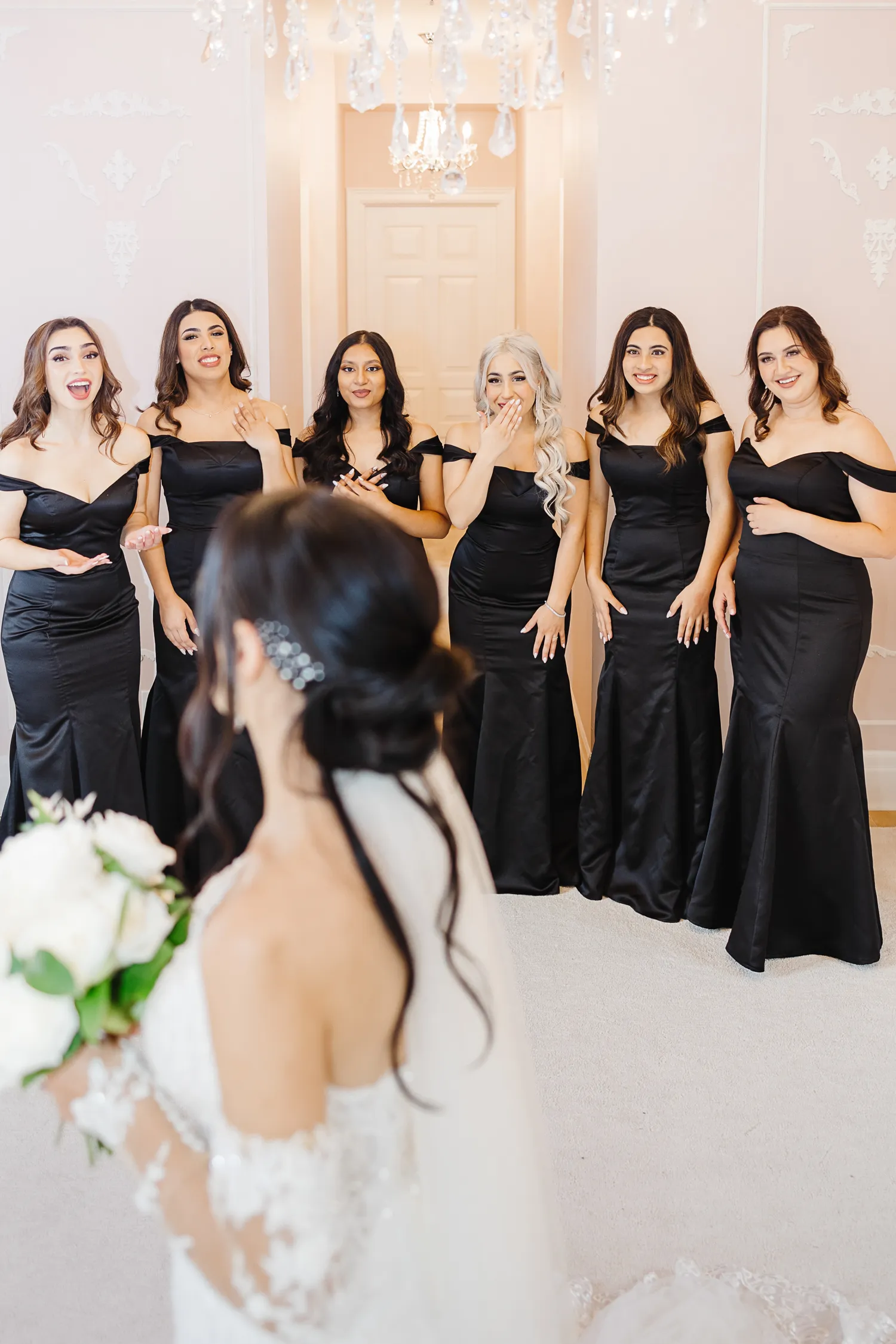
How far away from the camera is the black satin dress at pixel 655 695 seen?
3.70 m

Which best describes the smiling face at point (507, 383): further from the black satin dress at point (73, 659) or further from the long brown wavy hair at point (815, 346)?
the black satin dress at point (73, 659)

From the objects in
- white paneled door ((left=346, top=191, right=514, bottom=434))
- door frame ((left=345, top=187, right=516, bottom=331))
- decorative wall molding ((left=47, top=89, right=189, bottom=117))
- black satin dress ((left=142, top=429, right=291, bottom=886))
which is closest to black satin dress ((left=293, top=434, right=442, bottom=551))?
black satin dress ((left=142, top=429, right=291, bottom=886))

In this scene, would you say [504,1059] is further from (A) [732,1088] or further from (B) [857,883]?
(B) [857,883]

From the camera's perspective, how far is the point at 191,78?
444cm

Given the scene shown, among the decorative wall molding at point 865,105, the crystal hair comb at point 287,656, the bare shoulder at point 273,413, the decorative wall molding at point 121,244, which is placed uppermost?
the decorative wall molding at point 865,105

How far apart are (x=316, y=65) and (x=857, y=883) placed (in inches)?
246

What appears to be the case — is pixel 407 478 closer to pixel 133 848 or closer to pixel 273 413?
pixel 273 413

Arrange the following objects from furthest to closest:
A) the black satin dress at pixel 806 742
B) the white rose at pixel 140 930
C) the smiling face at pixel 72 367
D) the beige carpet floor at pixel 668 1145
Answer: the smiling face at pixel 72 367
the black satin dress at pixel 806 742
the beige carpet floor at pixel 668 1145
the white rose at pixel 140 930

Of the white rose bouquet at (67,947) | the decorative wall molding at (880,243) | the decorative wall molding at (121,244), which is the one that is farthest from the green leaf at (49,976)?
the decorative wall molding at (880,243)

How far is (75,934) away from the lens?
1.11 m

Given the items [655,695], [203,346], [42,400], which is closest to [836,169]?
[655,695]

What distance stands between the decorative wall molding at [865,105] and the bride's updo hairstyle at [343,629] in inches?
160

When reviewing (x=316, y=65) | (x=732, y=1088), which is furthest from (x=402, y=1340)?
(x=316, y=65)

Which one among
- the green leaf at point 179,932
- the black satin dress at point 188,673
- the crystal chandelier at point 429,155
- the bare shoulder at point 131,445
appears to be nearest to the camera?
the green leaf at point 179,932
